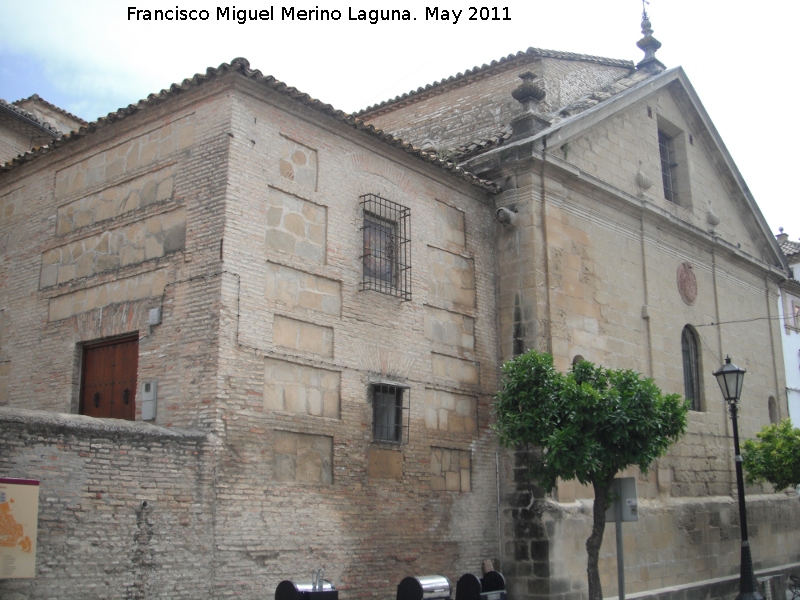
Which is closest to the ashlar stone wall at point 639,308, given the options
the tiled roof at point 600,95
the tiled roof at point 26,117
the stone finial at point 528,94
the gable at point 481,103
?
the tiled roof at point 600,95

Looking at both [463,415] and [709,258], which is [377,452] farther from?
[709,258]

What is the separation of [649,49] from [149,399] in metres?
13.7

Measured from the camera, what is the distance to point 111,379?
11.4 metres

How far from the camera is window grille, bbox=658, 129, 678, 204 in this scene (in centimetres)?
1795

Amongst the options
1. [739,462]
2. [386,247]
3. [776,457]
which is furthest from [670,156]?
[386,247]

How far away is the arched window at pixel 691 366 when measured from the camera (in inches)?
661

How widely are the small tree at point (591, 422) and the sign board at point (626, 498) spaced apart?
133 millimetres

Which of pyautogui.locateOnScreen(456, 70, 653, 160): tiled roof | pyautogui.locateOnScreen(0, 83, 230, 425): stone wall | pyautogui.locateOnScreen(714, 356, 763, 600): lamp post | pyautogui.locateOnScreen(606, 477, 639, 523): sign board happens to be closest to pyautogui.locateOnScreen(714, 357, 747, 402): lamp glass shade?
pyautogui.locateOnScreen(714, 356, 763, 600): lamp post

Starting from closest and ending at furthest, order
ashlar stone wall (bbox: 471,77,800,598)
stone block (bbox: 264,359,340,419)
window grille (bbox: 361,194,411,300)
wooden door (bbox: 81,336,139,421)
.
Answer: stone block (bbox: 264,359,340,419) < wooden door (bbox: 81,336,139,421) < window grille (bbox: 361,194,411,300) < ashlar stone wall (bbox: 471,77,800,598)

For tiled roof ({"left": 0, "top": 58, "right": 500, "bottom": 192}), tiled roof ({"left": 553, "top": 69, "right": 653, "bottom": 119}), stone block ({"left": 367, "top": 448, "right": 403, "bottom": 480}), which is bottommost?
stone block ({"left": 367, "top": 448, "right": 403, "bottom": 480})

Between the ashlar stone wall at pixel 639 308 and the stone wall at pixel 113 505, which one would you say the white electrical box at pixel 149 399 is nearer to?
the stone wall at pixel 113 505

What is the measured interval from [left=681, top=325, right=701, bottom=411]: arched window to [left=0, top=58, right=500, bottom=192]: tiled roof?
5.92 metres

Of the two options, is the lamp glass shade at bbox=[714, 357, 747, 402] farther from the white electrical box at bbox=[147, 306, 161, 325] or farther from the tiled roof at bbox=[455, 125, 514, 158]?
the white electrical box at bbox=[147, 306, 161, 325]

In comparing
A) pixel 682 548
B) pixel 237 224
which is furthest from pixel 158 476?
pixel 682 548
